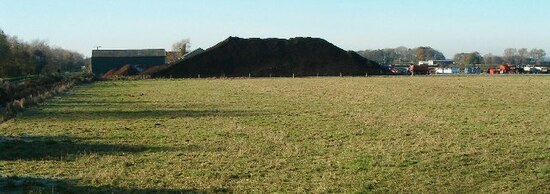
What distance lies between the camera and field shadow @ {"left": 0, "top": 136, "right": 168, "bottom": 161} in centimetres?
1200

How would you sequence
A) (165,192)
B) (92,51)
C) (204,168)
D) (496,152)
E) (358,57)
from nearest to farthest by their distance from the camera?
(165,192), (204,168), (496,152), (358,57), (92,51)

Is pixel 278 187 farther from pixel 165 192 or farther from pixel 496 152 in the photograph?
pixel 496 152

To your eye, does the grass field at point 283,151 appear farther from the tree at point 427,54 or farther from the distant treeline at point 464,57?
the tree at point 427,54

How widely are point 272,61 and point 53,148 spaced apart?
6245 cm

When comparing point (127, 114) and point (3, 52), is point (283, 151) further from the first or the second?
point (3, 52)

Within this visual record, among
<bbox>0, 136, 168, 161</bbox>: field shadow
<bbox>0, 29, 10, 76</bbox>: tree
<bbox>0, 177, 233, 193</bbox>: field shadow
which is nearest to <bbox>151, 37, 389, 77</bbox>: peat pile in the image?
<bbox>0, 29, 10, 76</bbox>: tree

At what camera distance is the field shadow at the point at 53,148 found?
1200cm

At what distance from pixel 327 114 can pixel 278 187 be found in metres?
12.3

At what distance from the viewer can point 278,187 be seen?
885 cm

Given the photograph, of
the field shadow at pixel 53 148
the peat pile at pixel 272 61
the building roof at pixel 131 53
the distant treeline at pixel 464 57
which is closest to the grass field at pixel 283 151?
the field shadow at pixel 53 148

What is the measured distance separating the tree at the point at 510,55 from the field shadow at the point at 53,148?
165 metres

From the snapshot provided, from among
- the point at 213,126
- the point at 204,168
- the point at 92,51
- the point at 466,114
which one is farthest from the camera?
the point at 92,51

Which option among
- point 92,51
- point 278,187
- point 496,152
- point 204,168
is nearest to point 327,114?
point 496,152

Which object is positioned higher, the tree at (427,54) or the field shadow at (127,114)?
the tree at (427,54)
